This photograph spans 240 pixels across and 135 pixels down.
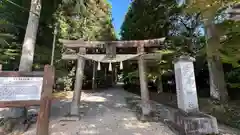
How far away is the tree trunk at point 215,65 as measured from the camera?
22.3ft

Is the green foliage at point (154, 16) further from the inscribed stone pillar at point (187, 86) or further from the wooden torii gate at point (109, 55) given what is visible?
the inscribed stone pillar at point (187, 86)

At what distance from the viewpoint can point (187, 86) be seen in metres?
4.63

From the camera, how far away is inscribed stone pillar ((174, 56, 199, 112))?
452 cm

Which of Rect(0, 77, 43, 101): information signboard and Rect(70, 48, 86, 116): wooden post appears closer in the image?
Rect(0, 77, 43, 101): information signboard

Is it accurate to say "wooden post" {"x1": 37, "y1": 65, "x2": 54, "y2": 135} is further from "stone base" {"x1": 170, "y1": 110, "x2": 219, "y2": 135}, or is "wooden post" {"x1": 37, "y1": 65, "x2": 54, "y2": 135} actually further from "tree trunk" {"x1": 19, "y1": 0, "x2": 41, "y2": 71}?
"stone base" {"x1": 170, "y1": 110, "x2": 219, "y2": 135}

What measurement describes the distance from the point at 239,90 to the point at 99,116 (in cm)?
709

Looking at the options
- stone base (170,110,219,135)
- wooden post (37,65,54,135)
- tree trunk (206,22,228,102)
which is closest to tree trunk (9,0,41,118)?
wooden post (37,65,54,135)

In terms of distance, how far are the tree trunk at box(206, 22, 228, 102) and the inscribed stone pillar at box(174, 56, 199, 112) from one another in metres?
2.77

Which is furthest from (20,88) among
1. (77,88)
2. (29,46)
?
(29,46)

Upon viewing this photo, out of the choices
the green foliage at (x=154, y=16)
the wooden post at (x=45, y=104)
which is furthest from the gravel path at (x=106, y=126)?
the green foliage at (x=154, y=16)

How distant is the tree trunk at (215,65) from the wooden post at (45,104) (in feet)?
19.9

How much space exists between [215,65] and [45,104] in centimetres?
700

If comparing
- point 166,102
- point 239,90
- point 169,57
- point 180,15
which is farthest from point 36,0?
point 239,90

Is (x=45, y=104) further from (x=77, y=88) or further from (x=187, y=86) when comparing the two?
(x=187, y=86)
